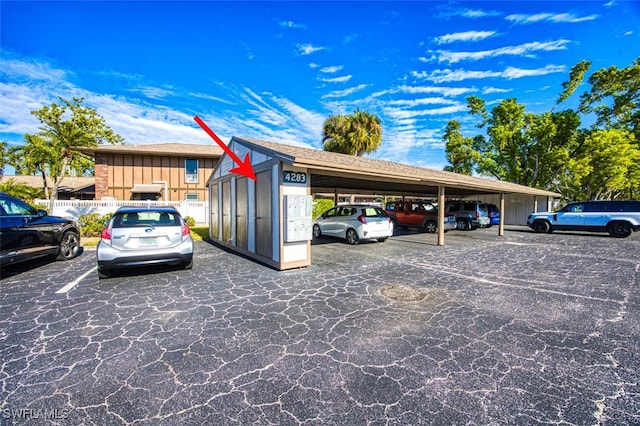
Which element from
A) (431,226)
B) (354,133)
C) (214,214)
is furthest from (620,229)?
(214,214)

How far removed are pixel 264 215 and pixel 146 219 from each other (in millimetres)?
2598

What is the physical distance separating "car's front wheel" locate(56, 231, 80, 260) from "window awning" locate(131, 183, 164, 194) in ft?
45.2

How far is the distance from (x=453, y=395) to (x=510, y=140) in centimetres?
2883

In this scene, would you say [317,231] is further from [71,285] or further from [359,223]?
[71,285]

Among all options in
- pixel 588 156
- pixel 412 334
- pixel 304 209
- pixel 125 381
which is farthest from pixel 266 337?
pixel 588 156

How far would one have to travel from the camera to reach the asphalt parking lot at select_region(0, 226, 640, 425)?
2.24 metres

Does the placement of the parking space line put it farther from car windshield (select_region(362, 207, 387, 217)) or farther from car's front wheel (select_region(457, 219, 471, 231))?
car's front wheel (select_region(457, 219, 471, 231))

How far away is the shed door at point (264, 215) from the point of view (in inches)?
276

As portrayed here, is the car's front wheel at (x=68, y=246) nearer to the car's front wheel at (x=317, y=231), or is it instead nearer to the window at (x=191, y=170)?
the car's front wheel at (x=317, y=231)

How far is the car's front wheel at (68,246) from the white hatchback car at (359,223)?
27.9ft

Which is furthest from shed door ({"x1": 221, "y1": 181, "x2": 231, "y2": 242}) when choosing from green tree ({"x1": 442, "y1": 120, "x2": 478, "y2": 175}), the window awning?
green tree ({"x1": 442, "y1": 120, "x2": 478, "y2": 175})

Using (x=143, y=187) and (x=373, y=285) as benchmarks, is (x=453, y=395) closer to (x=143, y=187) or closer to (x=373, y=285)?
(x=373, y=285)

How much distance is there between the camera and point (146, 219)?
604 centimetres

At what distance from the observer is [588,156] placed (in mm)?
21359
